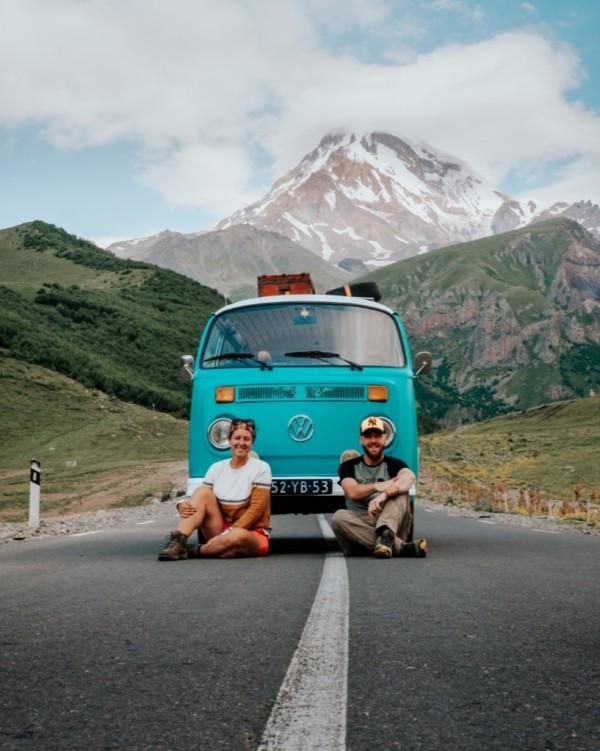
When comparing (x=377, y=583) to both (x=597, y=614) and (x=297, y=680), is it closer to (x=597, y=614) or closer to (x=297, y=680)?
(x=597, y=614)

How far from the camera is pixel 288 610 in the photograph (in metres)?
6.29

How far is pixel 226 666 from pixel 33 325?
281 feet

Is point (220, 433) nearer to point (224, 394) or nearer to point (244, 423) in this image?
point (224, 394)

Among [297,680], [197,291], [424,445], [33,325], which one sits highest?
[197,291]

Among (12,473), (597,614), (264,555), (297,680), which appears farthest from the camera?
(12,473)

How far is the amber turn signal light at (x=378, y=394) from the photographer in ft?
37.4

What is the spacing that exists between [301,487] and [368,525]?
0.94m

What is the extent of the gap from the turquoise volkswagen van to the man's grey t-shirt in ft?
1.75

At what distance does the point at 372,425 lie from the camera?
1028 centimetres

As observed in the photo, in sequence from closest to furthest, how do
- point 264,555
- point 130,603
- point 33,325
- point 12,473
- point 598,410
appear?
1. point 130,603
2. point 264,555
3. point 12,473
4. point 33,325
5. point 598,410

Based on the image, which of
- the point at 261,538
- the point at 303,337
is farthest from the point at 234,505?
the point at 303,337

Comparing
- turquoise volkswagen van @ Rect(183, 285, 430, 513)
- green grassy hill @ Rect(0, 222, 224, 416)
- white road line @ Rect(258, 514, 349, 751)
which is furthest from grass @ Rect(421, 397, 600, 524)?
white road line @ Rect(258, 514, 349, 751)

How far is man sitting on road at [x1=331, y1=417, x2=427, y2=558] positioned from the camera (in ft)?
33.6

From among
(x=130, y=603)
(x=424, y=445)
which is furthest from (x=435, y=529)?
(x=424, y=445)
